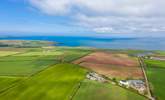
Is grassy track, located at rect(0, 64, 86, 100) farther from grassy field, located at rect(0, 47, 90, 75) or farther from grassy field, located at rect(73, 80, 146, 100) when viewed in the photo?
grassy field, located at rect(0, 47, 90, 75)

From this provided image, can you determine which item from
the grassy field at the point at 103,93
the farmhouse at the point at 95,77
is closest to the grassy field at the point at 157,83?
the grassy field at the point at 103,93

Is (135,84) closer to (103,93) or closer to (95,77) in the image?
(95,77)

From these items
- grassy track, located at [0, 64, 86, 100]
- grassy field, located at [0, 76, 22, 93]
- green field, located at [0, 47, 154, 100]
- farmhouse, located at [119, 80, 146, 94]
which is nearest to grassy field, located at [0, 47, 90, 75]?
green field, located at [0, 47, 154, 100]

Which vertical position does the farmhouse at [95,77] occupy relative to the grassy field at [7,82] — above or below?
above

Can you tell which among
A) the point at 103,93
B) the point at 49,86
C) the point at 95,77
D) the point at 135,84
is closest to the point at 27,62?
the point at 49,86

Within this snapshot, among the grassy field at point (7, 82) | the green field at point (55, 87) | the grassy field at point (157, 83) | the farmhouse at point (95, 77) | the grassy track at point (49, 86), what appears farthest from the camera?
the farmhouse at point (95, 77)

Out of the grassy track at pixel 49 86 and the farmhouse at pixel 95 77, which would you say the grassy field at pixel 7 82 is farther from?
the farmhouse at pixel 95 77

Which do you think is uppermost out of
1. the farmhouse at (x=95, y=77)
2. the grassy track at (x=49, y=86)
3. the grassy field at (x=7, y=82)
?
A: the farmhouse at (x=95, y=77)
